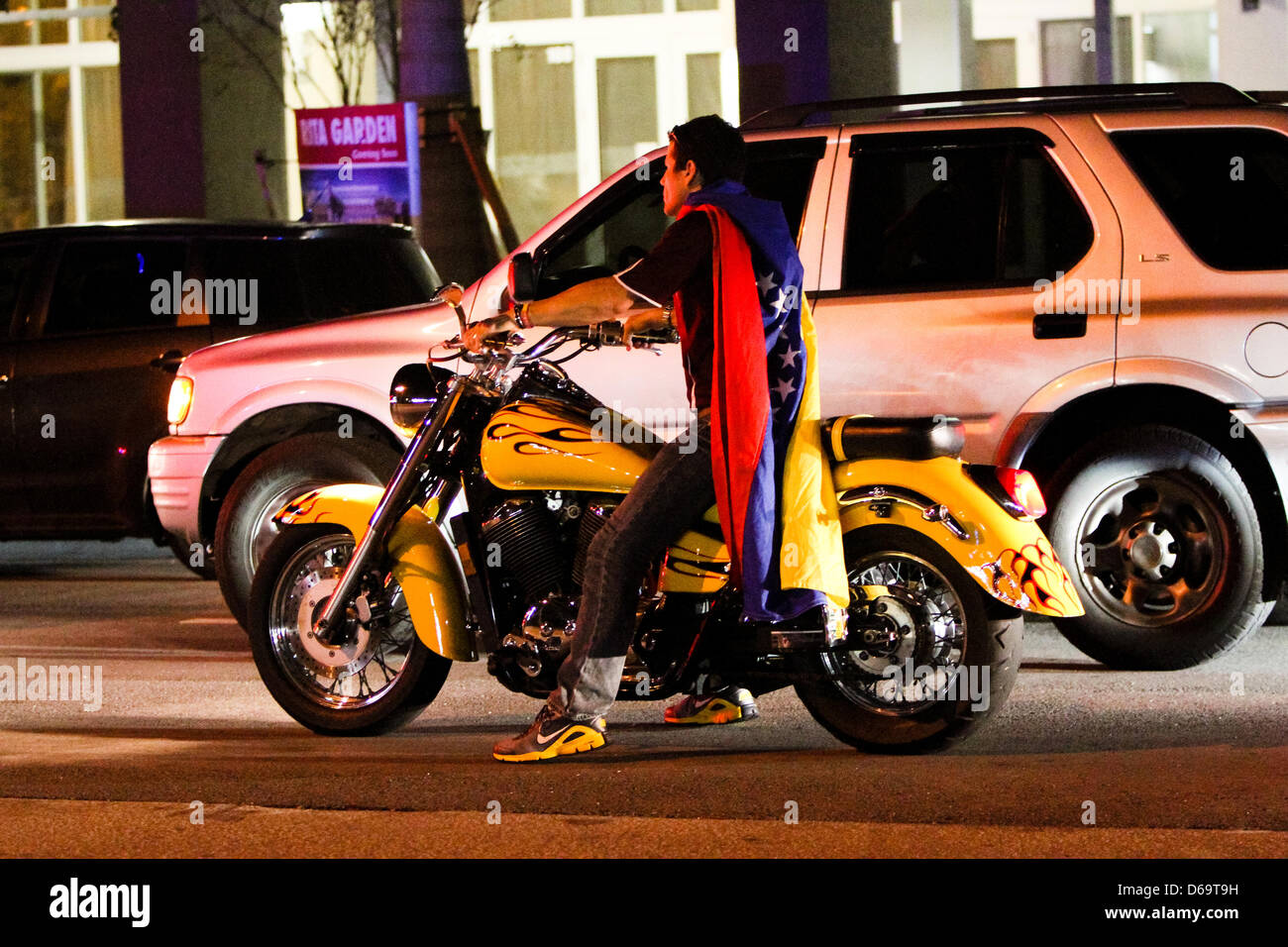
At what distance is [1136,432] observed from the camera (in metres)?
7.58

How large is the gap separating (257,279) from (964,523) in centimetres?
593

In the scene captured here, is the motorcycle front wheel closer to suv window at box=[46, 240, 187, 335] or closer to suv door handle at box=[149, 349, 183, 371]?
suv door handle at box=[149, 349, 183, 371]

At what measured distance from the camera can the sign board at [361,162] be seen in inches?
696

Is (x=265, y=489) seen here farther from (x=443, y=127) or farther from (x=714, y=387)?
(x=443, y=127)

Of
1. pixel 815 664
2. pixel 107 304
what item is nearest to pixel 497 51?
pixel 107 304

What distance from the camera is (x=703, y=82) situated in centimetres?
1986

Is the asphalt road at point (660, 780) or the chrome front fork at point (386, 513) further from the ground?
the chrome front fork at point (386, 513)

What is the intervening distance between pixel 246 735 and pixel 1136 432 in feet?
11.5

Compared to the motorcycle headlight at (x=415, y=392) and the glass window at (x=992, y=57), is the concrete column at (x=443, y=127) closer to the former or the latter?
the glass window at (x=992, y=57)

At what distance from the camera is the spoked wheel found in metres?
5.95

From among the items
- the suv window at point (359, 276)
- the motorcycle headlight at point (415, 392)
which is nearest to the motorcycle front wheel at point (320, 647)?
the motorcycle headlight at point (415, 392)

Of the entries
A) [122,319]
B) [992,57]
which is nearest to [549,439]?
[122,319]

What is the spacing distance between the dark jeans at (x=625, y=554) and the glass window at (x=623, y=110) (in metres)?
14.9
